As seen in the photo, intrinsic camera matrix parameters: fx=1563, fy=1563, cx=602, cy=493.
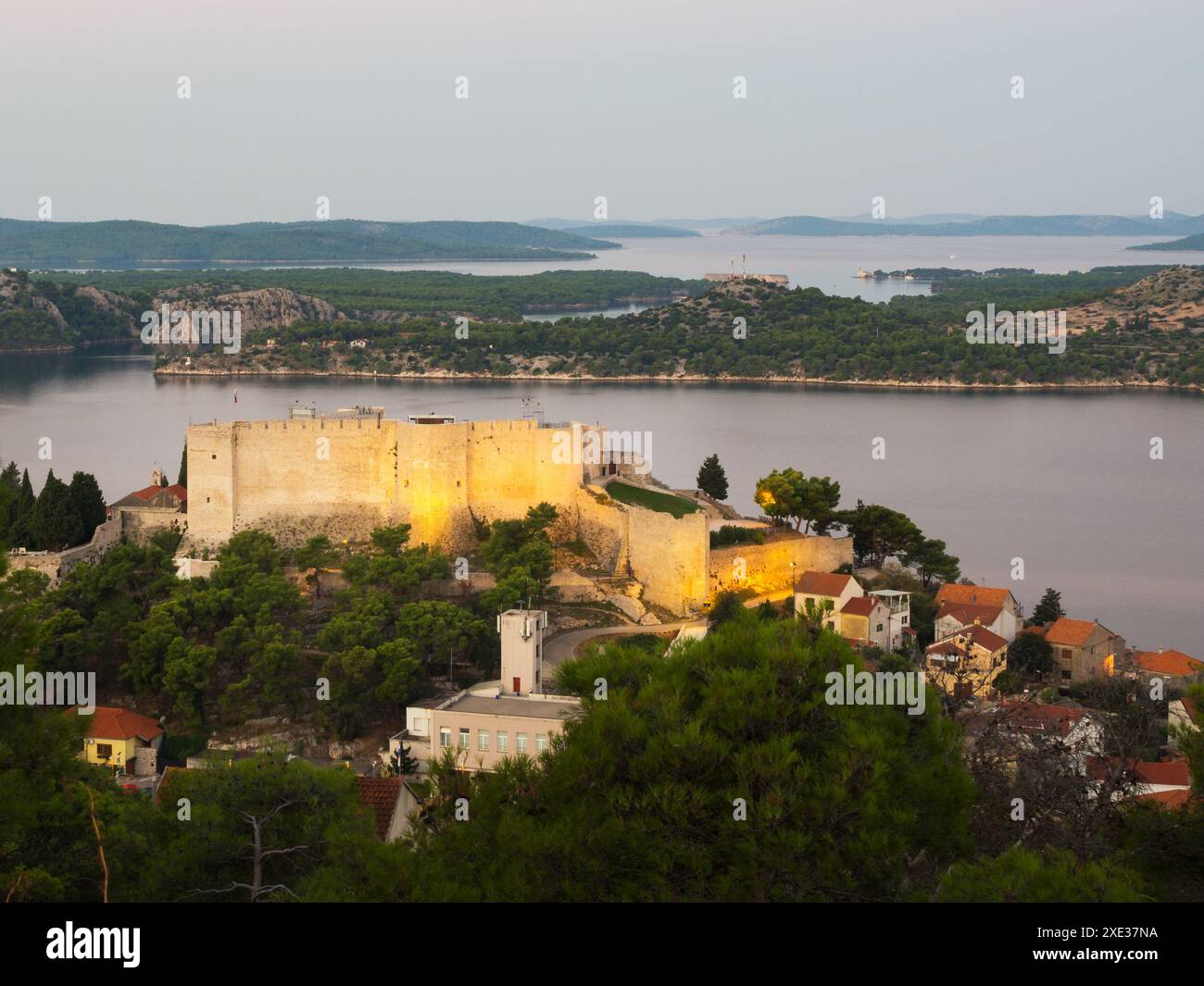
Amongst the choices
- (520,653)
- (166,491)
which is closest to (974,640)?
(520,653)

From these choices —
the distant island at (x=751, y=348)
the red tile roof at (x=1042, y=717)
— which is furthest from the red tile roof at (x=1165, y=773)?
the distant island at (x=751, y=348)

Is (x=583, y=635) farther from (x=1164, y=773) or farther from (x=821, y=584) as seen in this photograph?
(x=1164, y=773)

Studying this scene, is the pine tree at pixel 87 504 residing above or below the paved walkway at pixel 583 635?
above

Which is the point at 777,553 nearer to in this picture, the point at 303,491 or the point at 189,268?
the point at 303,491

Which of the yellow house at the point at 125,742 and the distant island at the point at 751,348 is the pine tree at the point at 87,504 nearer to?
the yellow house at the point at 125,742

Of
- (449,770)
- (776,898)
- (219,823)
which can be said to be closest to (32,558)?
(219,823)

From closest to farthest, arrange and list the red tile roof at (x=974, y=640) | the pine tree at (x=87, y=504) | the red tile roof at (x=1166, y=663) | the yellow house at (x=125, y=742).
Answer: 1. the yellow house at (x=125, y=742)
2. the red tile roof at (x=974, y=640)
3. the red tile roof at (x=1166, y=663)
4. the pine tree at (x=87, y=504)

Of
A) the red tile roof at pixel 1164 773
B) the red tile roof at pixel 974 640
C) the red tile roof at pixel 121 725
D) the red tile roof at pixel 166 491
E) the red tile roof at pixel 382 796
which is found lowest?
the red tile roof at pixel 121 725
